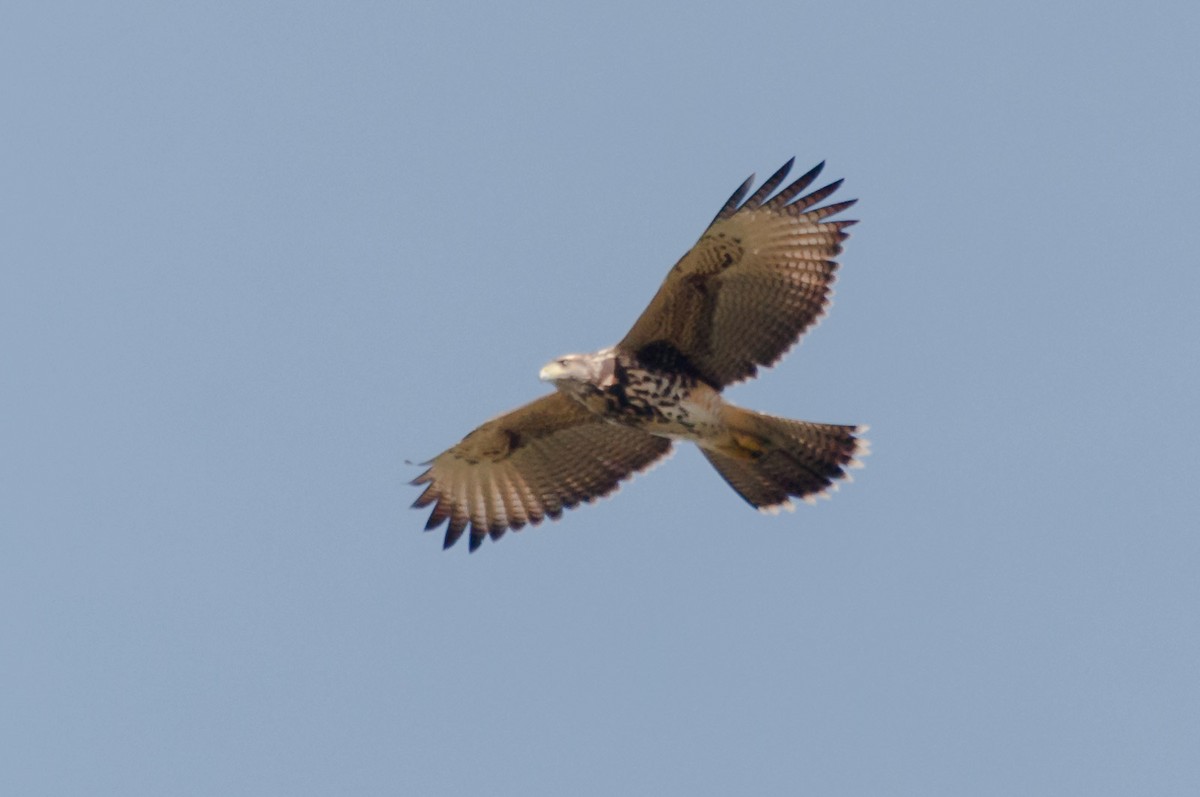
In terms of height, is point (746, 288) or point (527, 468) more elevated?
point (746, 288)

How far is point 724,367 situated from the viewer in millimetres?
13023

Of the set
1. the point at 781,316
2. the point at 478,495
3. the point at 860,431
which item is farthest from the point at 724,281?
the point at 478,495

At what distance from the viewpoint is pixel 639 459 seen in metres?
13.9

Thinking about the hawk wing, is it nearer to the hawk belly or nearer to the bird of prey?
the bird of prey

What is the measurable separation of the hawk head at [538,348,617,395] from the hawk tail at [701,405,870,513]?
3.33ft

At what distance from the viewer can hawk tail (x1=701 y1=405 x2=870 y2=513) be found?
43.4 feet

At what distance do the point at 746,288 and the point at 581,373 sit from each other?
4.13 ft

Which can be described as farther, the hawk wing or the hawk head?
the hawk wing

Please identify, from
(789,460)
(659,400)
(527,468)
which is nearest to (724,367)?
(659,400)

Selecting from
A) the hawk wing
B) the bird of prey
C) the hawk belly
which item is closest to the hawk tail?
the bird of prey

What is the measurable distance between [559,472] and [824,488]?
6.48ft

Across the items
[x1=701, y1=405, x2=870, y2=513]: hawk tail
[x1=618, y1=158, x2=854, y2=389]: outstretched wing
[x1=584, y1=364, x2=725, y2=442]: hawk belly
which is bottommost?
[x1=701, y1=405, x2=870, y2=513]: hawk tail

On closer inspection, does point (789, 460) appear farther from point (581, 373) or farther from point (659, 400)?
point (581, 373)

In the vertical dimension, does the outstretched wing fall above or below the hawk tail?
above
